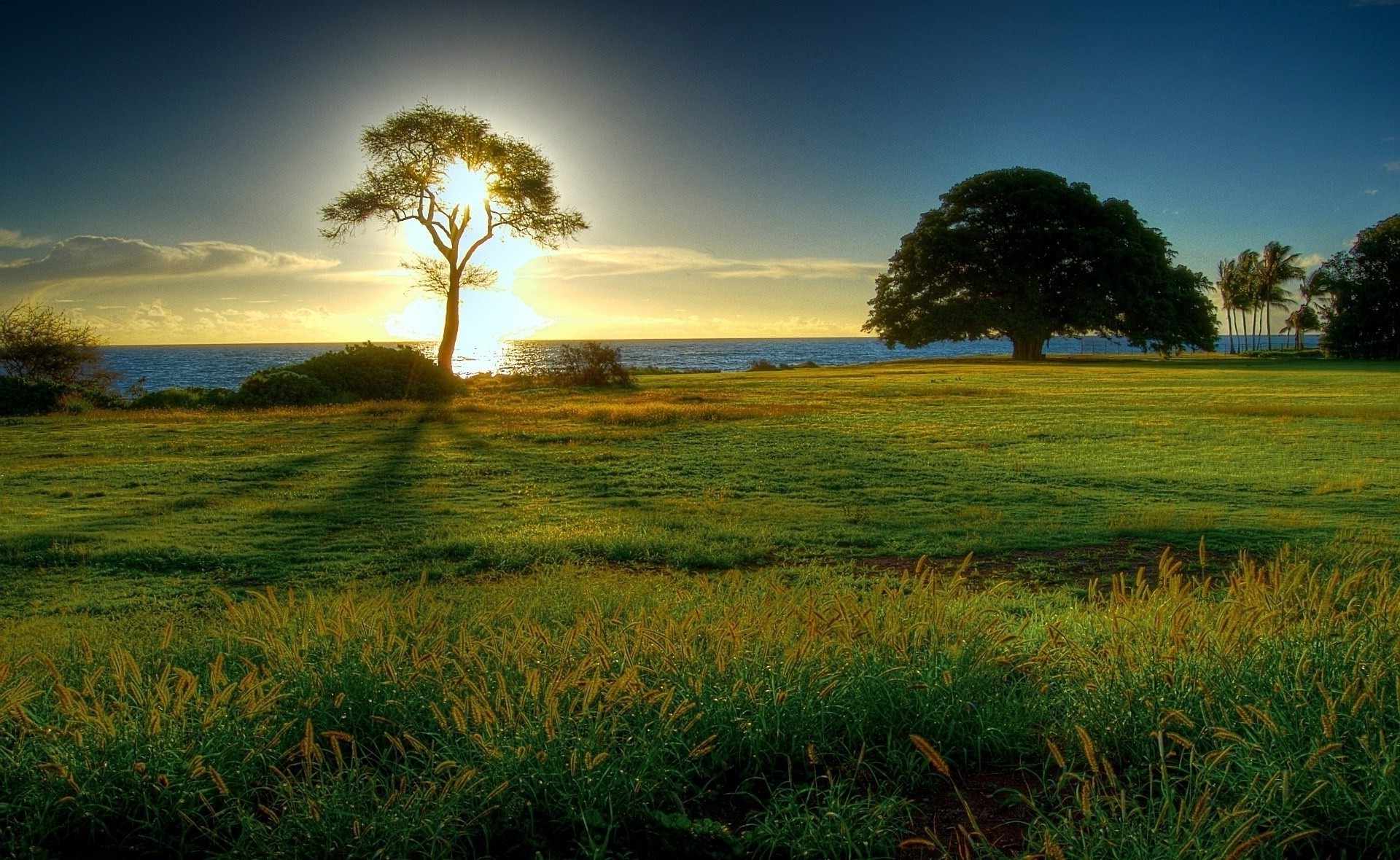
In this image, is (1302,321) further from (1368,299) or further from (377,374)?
(377,374)

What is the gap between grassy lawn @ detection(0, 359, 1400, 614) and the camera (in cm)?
845

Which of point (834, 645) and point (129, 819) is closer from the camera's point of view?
point (129, 819)

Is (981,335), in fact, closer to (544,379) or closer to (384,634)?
(544,379)

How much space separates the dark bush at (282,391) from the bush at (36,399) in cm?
402

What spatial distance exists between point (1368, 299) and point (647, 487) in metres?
61.2

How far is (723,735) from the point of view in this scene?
12.2ft

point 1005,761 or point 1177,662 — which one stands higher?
point 1177,662

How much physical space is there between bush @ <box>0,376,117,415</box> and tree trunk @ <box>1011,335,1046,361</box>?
4619 cm

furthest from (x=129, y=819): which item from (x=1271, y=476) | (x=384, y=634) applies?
(x=1271, y=476)

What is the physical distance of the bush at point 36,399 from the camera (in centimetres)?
2303

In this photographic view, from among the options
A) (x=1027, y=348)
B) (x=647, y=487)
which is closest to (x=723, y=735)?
(x=647, y=487)

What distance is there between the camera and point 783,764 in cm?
384

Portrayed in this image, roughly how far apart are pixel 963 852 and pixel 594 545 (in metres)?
5.97

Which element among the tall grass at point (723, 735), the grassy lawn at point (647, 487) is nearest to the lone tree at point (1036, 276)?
the grassy lawn at point (647, 487)
